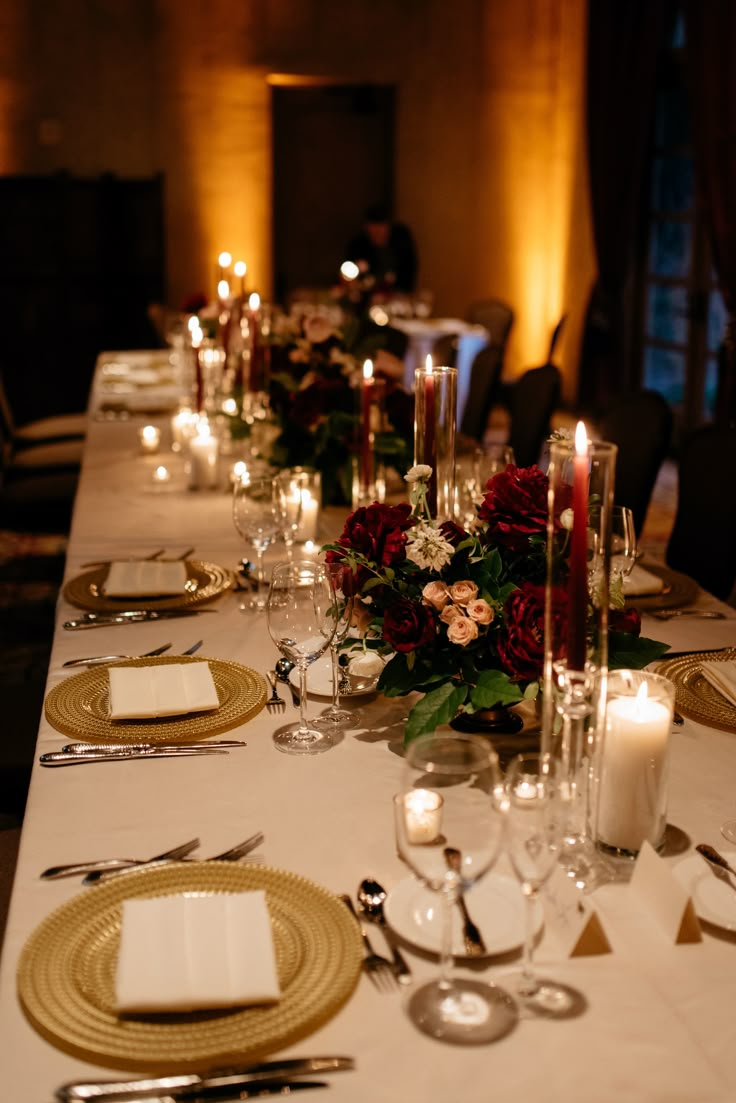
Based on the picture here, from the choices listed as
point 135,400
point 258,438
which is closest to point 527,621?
point 258,438

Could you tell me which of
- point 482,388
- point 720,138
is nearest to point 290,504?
point 482,388

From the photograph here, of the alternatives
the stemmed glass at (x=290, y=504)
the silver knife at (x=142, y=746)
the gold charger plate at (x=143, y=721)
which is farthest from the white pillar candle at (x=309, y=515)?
the silver knife at (x=142, y=746)

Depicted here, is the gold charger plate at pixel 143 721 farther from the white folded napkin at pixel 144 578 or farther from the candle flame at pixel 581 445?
the candle flame at pixel 581 445

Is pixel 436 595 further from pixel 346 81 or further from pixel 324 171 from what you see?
pixel 324 171

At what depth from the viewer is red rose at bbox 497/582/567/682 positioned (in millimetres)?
1475

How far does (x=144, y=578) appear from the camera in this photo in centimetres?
229

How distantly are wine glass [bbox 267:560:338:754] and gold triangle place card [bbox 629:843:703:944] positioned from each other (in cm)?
51

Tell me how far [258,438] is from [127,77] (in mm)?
6838

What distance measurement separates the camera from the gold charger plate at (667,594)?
2207 mm

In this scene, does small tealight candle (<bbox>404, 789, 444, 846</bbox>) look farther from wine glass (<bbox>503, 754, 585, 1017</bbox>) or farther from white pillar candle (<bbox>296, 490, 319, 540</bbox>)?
white pillar candle (<bbox>296, 490, 319, 540</bbox>)

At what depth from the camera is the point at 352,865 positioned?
52.3 inches

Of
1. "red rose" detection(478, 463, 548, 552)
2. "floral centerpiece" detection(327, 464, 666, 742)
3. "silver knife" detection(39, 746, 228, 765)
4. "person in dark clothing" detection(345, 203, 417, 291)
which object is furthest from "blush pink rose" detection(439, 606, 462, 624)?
"person in dark clothing" detection(345, 203, 417, 291)

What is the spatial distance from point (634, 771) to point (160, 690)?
733 mm

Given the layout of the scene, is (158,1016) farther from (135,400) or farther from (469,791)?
(135,400)
